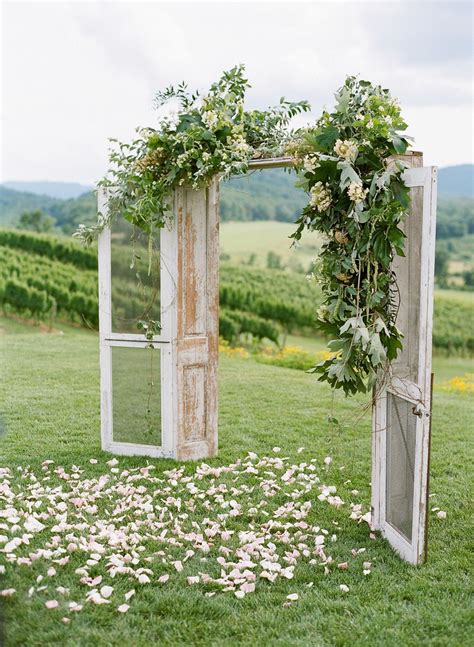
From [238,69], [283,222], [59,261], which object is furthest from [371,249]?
[283,222]

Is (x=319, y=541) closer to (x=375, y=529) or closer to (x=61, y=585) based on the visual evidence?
(x=375, y=529)

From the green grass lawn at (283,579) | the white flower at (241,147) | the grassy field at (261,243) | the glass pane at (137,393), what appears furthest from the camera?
the grassy field at (261,243)

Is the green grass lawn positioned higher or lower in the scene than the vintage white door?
lower

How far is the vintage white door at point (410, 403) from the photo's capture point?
3688mm

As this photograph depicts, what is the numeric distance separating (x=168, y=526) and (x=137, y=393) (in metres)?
1.54

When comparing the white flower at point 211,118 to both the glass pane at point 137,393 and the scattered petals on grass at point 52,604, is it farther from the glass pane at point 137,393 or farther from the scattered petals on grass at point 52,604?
the scattered petals on grass at point 52,604

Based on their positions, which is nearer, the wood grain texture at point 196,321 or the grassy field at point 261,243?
the wood grain texture at point 196,321

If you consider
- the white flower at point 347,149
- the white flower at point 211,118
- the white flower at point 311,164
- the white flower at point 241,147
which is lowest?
the white flower at point 311,164

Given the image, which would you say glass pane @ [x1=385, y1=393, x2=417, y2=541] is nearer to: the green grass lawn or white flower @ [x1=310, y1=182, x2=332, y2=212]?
the green grass lawn

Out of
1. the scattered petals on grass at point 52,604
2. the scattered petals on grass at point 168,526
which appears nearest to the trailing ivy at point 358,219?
the scattered petals on grass at point 168,526

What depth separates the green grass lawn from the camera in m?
3.20

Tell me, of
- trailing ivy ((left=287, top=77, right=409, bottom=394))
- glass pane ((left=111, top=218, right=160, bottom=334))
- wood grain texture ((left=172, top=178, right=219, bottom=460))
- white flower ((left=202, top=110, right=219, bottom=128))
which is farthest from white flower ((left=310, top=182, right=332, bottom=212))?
glass pane ((left=111, top=218, right=160, bottom=334))

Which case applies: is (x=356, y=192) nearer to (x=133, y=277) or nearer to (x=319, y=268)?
(x=319, y=268)

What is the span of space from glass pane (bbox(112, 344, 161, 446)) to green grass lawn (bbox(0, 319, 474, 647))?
0.25 m
